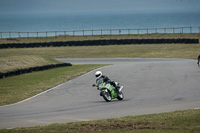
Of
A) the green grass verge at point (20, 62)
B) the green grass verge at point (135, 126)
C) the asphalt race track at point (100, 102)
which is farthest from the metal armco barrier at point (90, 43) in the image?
the green grass verge at point (135, 126)

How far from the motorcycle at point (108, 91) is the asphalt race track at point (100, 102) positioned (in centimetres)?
26

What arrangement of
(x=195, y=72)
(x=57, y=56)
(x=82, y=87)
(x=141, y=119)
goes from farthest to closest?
(x=57, y=56) → (x=195, y=72) → (x=82, y=87) → (x=141, y=119)

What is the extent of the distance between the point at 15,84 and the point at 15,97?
542cm

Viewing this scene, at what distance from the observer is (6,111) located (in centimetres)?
1442

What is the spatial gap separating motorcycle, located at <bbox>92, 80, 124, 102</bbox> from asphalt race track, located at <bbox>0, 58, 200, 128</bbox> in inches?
10.1

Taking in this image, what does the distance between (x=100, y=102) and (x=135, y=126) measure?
5662 mm

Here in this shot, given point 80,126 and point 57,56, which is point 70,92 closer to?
point 80,126

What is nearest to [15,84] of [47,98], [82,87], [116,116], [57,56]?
[82,87]

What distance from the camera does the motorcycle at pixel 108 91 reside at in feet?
51.7

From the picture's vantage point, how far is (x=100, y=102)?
15789 mm

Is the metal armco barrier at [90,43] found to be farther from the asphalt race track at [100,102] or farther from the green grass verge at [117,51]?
the asphalt race track at [100,102]

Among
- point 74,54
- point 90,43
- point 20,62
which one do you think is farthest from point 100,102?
point 90,43

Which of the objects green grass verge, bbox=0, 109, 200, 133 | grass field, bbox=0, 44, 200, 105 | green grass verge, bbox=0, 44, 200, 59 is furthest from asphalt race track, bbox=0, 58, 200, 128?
green grass verge, bbox=0, 44, 200, 59

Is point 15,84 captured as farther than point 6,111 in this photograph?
Yes
